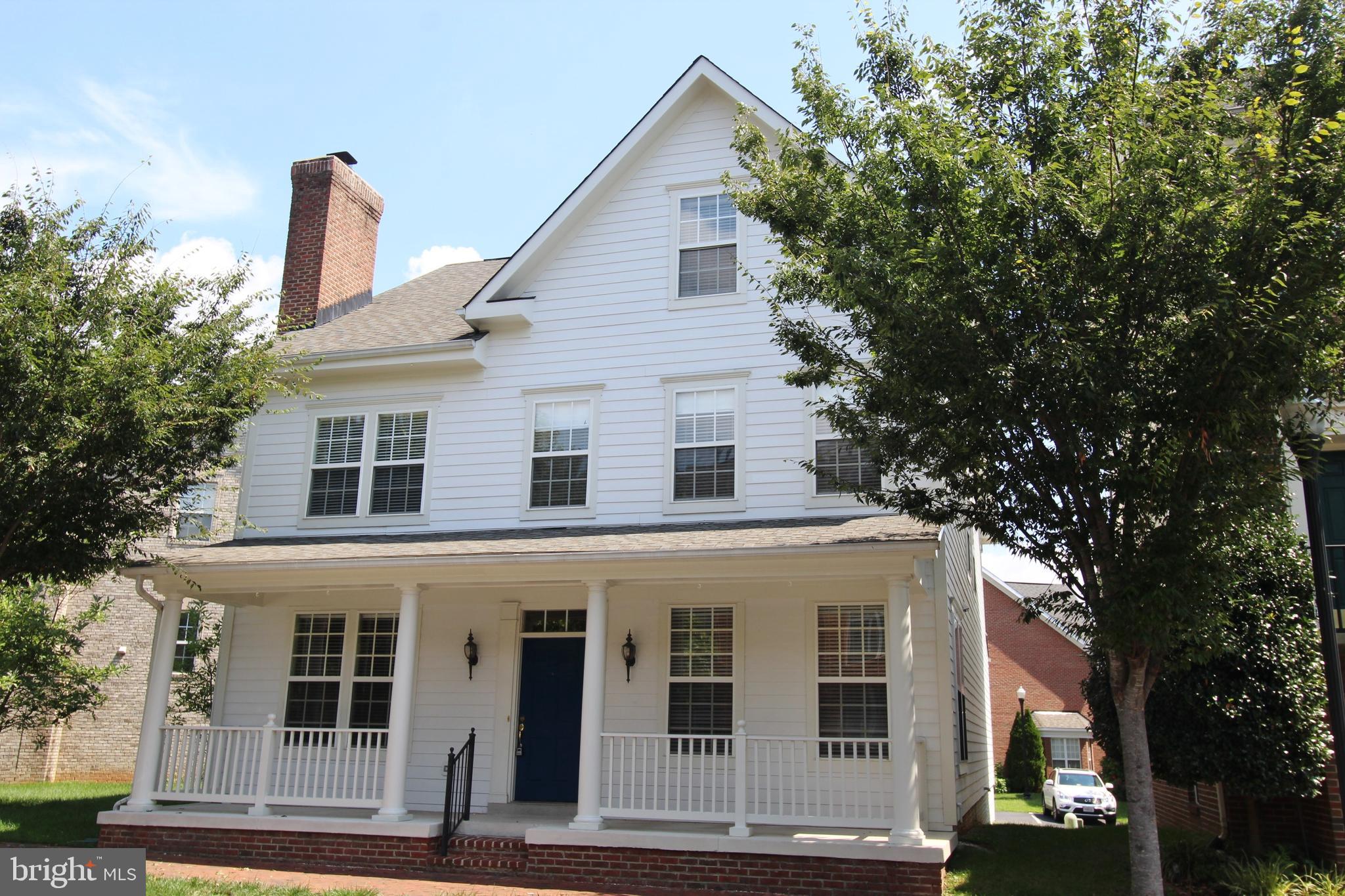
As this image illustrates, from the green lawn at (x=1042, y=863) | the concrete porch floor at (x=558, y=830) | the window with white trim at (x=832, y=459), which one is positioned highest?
the window with white trim at (x=832, y=459)

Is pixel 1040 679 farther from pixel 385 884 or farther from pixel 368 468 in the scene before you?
pixel 385 884

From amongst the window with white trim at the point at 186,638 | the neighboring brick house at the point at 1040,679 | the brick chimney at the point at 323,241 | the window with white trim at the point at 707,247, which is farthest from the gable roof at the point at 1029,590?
the window with white trim at the point at 186,638

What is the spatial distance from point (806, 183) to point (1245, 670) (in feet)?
20.3

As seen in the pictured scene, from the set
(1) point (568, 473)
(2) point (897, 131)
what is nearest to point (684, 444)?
(1) point (568, 473)

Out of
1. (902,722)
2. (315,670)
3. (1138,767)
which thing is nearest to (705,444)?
(902,722)

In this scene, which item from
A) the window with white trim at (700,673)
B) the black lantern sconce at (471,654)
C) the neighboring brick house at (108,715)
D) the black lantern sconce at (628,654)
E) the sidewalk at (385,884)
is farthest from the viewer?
the neighboring brick house at (108,715)

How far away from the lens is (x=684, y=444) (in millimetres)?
12984

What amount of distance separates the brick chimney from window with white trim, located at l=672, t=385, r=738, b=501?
6509 millimetres

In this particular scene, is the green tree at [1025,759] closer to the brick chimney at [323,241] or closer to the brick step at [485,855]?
the brick chimney at [323,241]

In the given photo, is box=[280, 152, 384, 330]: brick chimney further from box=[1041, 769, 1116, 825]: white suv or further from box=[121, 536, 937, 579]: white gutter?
box=[1041, 769, 1116, 825]: white suv

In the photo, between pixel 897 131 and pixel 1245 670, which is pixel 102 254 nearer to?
pixel 897 131

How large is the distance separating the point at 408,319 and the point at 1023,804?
21798mm

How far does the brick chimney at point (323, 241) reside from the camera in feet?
52.5

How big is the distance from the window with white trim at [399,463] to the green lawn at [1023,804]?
60.3 ft
